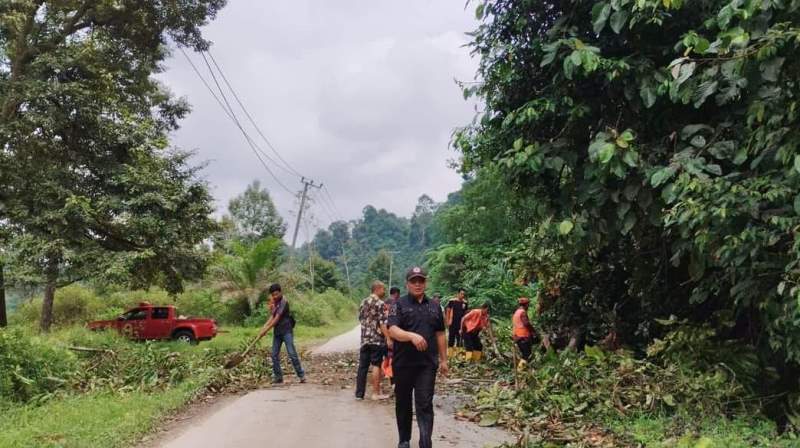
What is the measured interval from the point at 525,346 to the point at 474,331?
225cm

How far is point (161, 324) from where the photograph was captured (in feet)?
69.3

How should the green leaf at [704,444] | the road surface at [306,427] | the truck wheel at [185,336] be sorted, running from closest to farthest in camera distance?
the green leaf at [704,444] < the road surface at [306,427] < the truck wheel at [185,336]

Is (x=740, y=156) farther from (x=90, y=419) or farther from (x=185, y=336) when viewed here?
(x=185, y=336)

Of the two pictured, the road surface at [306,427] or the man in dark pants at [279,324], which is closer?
the road surface at [306,427]

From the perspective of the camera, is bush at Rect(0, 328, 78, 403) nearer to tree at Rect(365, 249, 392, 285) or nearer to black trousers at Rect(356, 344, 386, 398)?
black trousers at Rect(356, 344, 386, 398)

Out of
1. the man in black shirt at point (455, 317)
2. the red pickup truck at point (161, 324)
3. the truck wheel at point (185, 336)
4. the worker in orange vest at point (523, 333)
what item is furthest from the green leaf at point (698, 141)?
the truck wheel at point (185, 336)

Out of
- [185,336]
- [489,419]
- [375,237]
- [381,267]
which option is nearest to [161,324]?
[185,336]

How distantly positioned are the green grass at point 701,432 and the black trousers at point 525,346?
4.30 metres

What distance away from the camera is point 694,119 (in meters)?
7.31

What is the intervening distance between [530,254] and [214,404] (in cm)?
604

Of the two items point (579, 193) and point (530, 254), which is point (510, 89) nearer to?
point (579, 193)

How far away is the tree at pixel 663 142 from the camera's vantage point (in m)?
5.55

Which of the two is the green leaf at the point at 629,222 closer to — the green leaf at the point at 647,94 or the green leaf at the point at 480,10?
the green leaf at the point at 647,94

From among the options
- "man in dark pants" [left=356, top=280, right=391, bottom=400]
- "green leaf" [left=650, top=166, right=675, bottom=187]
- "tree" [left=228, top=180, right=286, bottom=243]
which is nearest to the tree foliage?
"green leaf" [left=650, top=166, right=675, bottom=187]
